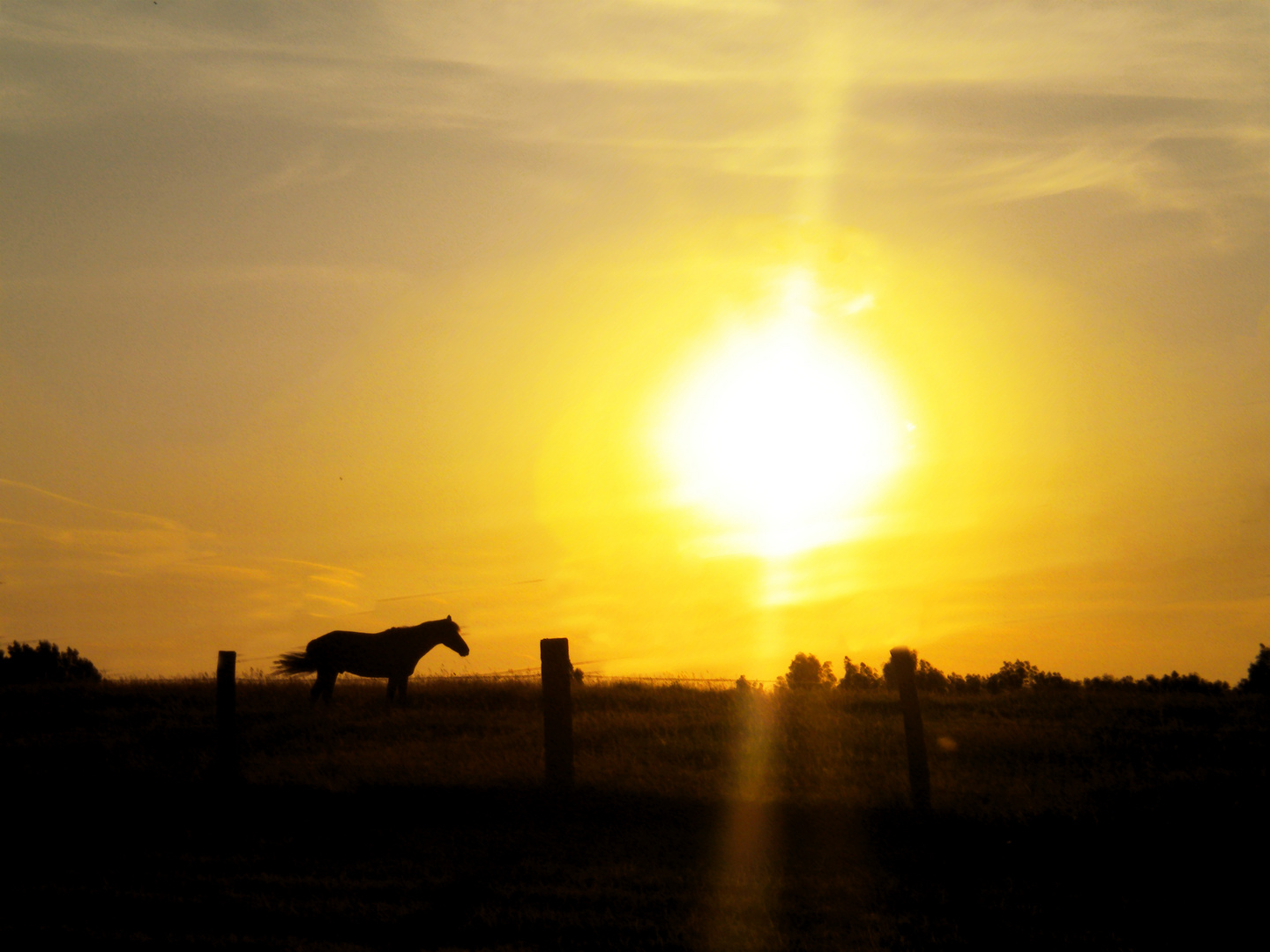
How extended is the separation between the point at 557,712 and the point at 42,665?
30255 mm

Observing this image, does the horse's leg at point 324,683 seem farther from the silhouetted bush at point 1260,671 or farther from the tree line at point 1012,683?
the silhouetted bush at point 1260,671

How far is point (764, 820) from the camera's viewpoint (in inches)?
392

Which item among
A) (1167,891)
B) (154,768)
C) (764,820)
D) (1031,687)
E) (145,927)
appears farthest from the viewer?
(1031,687)

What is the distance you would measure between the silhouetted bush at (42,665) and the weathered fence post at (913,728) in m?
26.1

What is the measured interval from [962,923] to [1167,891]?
2.03m

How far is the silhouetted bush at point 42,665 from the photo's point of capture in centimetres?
3013

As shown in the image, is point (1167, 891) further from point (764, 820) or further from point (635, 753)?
point (635, 753)

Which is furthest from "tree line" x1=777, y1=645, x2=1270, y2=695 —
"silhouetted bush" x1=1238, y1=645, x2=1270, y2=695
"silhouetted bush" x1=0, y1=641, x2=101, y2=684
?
"silhouetted bush" x1=0, y1=641, x2=101, y2=684

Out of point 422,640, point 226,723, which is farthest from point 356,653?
point 226,723

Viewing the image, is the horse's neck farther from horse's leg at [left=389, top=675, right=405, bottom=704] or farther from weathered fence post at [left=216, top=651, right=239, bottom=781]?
weathered fence post at [left=216, top=651, right=239, bottom=781]

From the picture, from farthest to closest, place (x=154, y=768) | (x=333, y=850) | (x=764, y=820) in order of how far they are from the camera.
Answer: (x=154, y=768) → (x=764, y=820) → (x=333, y=850)

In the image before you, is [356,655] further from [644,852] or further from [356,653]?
[644,852]

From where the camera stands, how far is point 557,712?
1104cm

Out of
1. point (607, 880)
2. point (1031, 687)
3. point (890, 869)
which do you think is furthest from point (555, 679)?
point (1031, 687)
